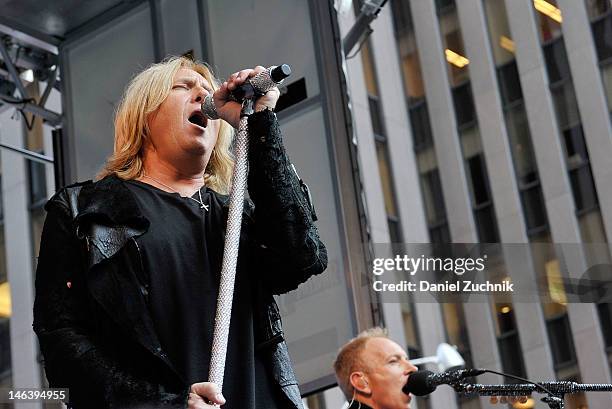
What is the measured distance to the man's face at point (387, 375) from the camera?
3787 mm

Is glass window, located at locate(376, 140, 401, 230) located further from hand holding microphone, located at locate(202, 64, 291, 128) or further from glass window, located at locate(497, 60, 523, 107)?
hand holding microphone, located at locate(202, 64, 291, 128)

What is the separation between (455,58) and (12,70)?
1846 centimetres

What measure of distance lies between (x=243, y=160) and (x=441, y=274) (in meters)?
3.90

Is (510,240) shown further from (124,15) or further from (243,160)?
(243,160)

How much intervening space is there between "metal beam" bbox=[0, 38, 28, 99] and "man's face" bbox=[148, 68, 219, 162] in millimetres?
4376

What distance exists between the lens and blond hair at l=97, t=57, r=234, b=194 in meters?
1.88

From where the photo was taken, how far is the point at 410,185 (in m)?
21.3

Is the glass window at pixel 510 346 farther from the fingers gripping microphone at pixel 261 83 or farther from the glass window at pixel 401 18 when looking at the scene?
the fingers gripping microphone at pixel 261 83

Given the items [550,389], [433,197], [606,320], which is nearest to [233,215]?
[550,389]

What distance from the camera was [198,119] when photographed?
6.06ft

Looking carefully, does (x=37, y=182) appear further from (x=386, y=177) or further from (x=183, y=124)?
(x=183, y=124)

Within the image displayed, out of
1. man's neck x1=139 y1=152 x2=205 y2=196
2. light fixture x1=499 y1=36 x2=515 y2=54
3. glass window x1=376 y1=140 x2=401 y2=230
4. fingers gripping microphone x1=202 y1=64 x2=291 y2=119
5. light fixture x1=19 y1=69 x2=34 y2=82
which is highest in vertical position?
light fixture x1=499 y1=36 x2=515 y2=54

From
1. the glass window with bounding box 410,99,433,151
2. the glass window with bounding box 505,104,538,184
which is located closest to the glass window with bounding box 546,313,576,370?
the glass window with bounding box 505,104,538,184

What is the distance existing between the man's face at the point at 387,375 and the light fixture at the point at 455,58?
58.4 feet
